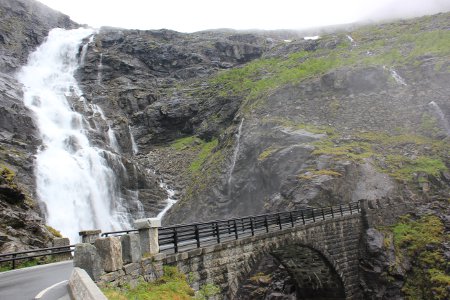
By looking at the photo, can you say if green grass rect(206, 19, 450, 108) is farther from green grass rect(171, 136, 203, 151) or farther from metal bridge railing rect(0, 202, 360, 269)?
metal bridge railing rect(0, 202, 360, 269)

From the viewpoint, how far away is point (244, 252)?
17.2 metres

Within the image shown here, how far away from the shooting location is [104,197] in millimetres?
41000

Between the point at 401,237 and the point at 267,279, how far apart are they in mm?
9776

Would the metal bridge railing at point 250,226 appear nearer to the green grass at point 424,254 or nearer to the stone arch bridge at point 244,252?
the stone arch bridge at point 244,252

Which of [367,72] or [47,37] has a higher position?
[47,37]

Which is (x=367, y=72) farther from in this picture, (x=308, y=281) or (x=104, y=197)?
(x=104, y=197)

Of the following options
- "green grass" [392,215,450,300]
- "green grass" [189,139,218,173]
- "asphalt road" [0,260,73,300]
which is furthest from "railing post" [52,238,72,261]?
"green grass" [189,139,218,173]

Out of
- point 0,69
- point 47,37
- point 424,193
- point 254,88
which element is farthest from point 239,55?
point 424,193

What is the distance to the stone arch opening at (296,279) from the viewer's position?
83.3 ft

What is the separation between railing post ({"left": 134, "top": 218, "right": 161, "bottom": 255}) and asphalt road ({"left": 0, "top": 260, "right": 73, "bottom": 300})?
265 centimetres

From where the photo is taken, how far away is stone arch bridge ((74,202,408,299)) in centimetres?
1111

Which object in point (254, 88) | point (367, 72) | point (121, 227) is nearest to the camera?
point (121, 227)

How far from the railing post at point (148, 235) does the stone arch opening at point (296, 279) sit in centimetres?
1267

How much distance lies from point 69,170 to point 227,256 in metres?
29.5
